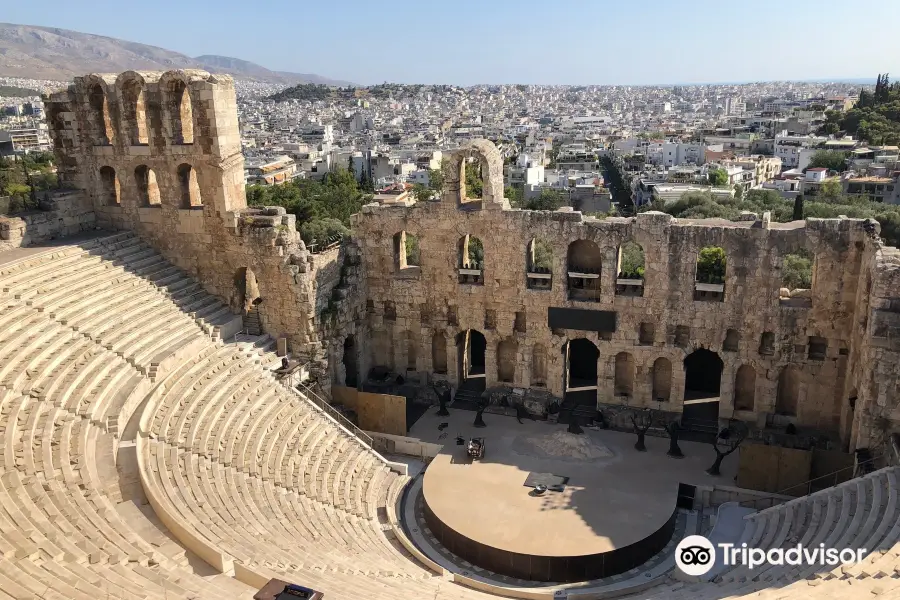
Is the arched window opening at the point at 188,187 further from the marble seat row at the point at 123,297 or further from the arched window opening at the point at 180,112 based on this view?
the marble seat row at the point at 123,297

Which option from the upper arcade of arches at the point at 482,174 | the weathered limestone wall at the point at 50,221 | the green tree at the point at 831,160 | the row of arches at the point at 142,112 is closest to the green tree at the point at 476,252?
the upper arcade of arches at the point at 482,174

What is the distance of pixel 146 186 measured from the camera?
27.0 m

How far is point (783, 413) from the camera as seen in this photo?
24.5m

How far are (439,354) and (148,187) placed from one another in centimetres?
1270

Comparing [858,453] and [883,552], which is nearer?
[883,552]

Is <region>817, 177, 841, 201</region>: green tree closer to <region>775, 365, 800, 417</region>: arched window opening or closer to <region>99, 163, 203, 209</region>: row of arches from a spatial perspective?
<region>775, 365, 800, 417</region>: arched window opening

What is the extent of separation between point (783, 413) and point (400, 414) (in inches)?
511

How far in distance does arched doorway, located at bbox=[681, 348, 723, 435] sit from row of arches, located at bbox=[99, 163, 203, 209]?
1911 centimetres

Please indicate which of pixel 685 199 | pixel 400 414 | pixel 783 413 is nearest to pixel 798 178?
pixel 685 199

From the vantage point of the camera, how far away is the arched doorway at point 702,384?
25719 millimetres

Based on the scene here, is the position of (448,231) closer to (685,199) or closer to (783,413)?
(783,413)

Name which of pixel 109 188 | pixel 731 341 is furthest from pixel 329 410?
pixel 731 341

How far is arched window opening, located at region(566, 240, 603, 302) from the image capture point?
84.3 feet

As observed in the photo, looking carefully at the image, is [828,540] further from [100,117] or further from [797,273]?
[100,117]
